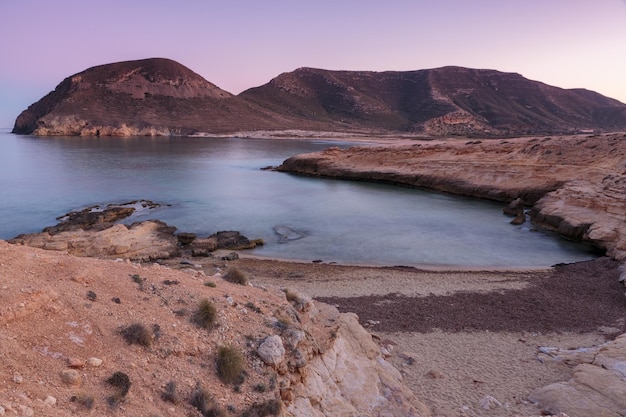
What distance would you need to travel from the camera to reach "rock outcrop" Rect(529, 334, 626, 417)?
7574 mm

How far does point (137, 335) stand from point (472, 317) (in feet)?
32.0

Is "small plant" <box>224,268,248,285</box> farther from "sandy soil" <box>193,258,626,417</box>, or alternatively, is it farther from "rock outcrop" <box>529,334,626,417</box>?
"rock outcrop" <box>529,334,626,417</box>

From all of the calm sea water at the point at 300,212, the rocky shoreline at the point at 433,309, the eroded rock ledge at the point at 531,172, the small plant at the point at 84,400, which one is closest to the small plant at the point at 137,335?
the rocky shoreline at the point at 433,309

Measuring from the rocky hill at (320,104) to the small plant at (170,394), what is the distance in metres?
119

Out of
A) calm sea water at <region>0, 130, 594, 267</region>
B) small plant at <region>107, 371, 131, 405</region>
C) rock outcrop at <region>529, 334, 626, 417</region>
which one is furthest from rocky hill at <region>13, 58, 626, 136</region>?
small plant at <region>107, 371, 131, 405</region>

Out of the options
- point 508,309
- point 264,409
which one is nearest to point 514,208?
point 508,309

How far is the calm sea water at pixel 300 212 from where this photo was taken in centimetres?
2159

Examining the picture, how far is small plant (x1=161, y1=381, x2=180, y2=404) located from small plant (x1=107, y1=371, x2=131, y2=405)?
0.44 metres

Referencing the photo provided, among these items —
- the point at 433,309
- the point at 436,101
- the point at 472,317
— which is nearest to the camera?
the point at 472,317

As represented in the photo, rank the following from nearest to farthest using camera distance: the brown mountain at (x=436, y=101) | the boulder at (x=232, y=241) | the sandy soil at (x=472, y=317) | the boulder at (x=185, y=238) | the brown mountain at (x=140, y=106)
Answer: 1. the sandy soil at (x=472, y=317)
2. the boulder at (x=232, y=241)
3. the boulder at (x=185, y=238)
4. the brown mountain at (x=140, y=106)
5. the brown mountain at (x=436, y=101)

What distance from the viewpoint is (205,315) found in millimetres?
6758

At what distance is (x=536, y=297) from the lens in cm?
1429

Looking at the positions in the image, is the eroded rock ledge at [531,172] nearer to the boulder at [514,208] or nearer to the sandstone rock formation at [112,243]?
the boulder at [514,208]

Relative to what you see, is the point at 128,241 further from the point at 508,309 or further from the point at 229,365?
the point at 508,309
